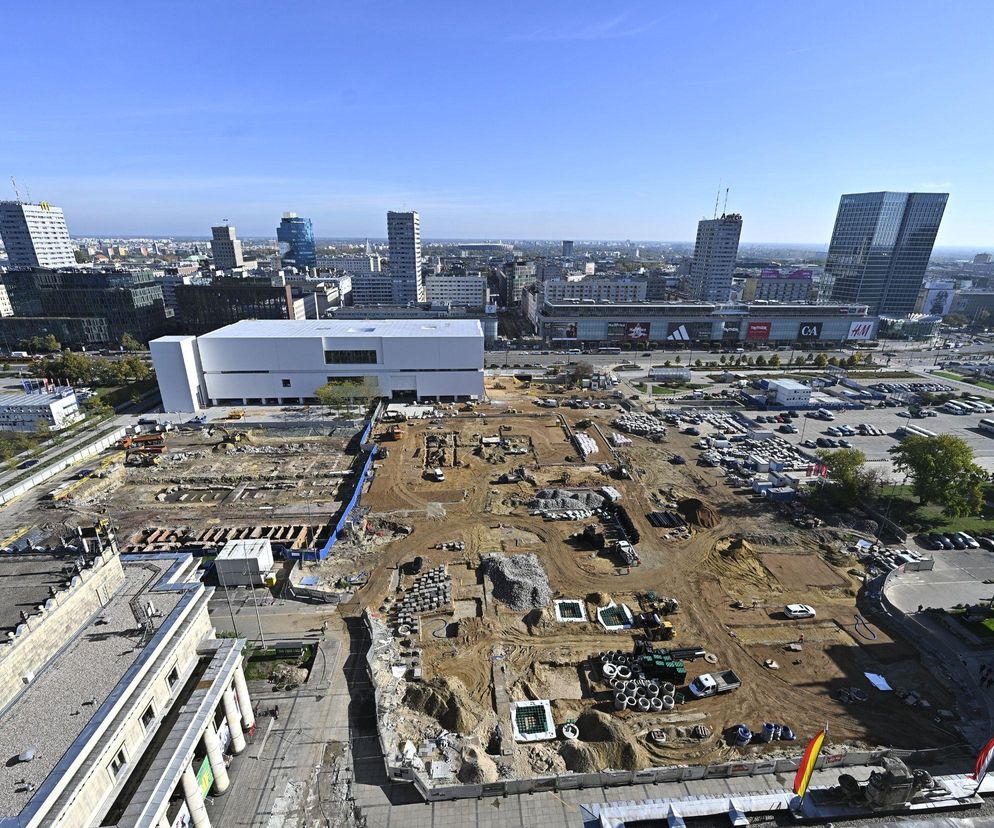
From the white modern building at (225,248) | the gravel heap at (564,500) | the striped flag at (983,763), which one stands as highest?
the white modern building at (225,248)

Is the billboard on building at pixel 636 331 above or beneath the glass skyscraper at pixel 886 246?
beneath

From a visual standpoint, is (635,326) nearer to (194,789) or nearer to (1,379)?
(194,789)

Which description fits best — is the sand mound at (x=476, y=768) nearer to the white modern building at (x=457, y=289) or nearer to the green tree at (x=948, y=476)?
the green tree at (x=948, y=476)

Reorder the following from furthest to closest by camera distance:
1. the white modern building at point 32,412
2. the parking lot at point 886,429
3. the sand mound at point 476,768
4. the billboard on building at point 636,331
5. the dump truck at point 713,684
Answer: the billboard on building at point 636,331 < the white modern building at point 32,412 < the parking lot at point 886,429 < the dump truck at point 713,684 < the sand mound at point 476,768

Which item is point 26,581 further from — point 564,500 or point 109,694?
point 564,500

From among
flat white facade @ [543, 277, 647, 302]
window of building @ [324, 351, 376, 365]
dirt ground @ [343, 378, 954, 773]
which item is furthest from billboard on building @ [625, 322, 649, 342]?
dirt ground @ [343, 378, 954, 773]

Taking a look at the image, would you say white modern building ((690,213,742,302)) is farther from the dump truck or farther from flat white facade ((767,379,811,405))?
the dump truck

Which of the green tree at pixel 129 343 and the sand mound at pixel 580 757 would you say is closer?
the sand mound at pixel 580 757

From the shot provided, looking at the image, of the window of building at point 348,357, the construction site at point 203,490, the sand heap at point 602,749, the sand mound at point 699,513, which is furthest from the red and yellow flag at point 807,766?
the window of building at point 348,357
